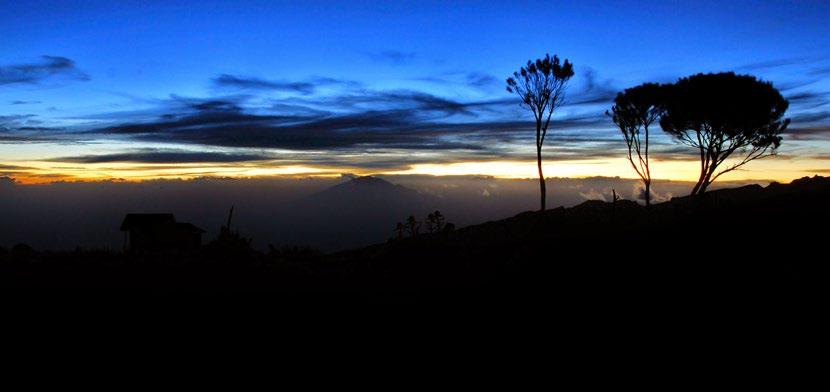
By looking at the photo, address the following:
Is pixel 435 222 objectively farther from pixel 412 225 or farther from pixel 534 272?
pixel 534 272

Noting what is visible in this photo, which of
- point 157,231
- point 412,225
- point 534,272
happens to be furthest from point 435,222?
point 534,272

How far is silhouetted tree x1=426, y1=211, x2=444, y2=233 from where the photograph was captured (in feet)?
123

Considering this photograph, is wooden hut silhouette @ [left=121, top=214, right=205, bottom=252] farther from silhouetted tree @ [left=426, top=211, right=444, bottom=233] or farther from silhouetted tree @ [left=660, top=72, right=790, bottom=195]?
silhouetted tree @ [left=660, top=72, right=790, bottom=195]

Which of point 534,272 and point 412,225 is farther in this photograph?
point 412,225

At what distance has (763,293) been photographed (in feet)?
39.0

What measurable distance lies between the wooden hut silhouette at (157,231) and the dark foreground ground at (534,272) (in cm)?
1755

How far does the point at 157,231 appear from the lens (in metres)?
39.4

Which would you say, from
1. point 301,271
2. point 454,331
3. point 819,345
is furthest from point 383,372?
point 301,271

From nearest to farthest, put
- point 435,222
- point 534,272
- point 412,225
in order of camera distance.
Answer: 1. point 534,272
2. point 412,225
3. point 435,222

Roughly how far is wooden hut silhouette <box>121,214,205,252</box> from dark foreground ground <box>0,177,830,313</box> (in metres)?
17.6

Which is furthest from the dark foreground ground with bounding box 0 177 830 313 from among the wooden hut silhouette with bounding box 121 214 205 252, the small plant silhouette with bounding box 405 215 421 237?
the wooden hut silhouette with bounding box 121 214 205 252

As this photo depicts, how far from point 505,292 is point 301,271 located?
265 inches

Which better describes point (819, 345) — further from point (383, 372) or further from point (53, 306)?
point (53, 306)

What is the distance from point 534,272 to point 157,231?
3057cm
